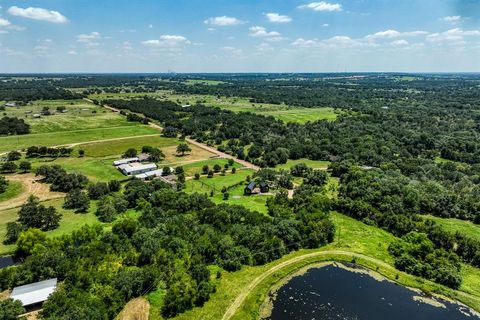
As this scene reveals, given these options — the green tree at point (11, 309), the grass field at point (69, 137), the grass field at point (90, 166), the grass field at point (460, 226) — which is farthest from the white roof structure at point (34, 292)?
the grass field at point (69, 137)

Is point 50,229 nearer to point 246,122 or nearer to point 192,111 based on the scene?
point 246,122

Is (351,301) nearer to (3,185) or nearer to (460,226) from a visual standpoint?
(460,226)

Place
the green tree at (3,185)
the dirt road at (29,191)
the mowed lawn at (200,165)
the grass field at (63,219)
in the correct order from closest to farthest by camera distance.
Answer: the grass field at (63,219) → the dirt road at (29,191) → the green tree at (3,185) → the mowed lawn at (200,165)

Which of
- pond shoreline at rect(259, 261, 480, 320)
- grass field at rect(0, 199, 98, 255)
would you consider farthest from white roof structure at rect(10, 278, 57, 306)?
pond shoreline at rect(259, 261, 480, 320)

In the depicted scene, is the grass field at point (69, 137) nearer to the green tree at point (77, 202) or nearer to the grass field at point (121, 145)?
the grass field at point (121, 145)

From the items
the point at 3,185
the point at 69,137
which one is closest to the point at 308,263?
the point at 3,185

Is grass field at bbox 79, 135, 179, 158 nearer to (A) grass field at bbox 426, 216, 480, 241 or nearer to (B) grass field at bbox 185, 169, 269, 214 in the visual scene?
(B) grass field at bbox 185, 169, 269, 214
